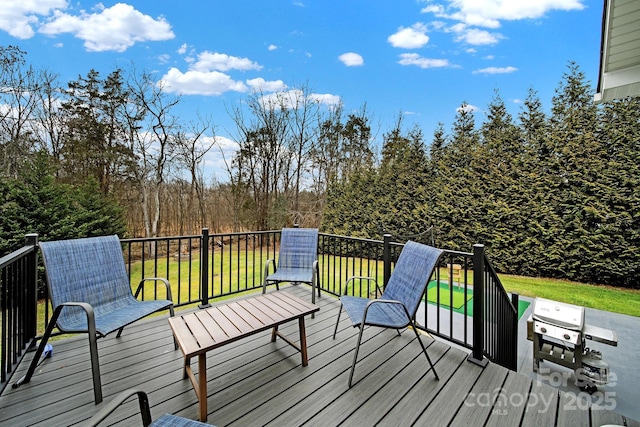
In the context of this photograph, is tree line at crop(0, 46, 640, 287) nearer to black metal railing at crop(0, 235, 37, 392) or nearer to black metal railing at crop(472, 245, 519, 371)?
black metal railing at crop(472, 245, 519, 371)

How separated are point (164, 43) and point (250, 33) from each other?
2.57 meters

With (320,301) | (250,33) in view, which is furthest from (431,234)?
(250,33)

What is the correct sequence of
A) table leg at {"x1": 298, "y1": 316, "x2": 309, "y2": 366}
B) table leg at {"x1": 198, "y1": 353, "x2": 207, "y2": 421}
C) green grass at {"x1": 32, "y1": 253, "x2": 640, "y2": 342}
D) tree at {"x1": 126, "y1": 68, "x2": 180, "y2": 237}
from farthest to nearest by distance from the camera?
tree at {"x1": 126, "y1": 68, "x2": 180, "y2": 237} → green grass at {"x1": 32, "y1": 253, "x2": 640, "y2": 342} → table leg at {"x1": 298, "y1": 316, "x2": 309, "y2": 366} → table leg at {"x1": 198, "y1": 353, "x2": 207, "y2": 421}

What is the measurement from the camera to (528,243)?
642cm

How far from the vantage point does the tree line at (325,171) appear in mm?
5711

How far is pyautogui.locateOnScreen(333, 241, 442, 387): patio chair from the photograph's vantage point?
2.24 meters

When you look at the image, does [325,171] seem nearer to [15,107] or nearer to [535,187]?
[535,187]

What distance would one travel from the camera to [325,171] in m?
10.8

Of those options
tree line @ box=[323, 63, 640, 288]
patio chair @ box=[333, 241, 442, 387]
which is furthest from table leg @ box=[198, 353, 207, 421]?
tree line @ box=[323, 63, 640, 288]

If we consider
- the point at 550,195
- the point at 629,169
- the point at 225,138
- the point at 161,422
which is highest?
the point at 225,138

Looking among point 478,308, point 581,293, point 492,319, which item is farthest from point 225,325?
point 581,293

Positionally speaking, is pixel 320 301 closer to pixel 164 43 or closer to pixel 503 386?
pixel 503 386

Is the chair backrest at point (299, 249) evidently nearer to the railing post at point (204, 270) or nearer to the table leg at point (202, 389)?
the railing post at point (204, 270)

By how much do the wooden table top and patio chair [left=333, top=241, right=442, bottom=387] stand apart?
46 centimetres
